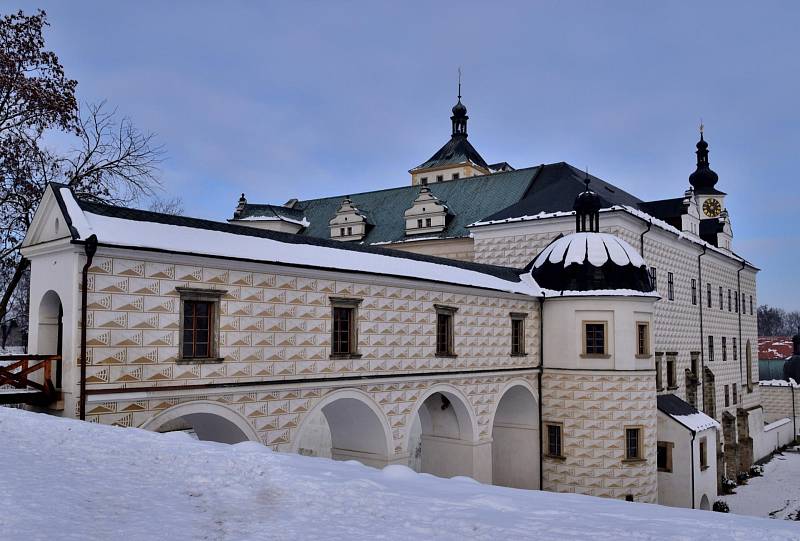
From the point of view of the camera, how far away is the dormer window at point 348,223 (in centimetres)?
3284

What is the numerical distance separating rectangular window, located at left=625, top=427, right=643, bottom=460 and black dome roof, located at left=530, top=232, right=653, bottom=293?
13.9 ft

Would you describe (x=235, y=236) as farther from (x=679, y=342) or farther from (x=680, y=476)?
(x=679, y=342)

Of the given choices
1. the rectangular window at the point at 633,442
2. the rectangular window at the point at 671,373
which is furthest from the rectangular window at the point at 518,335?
the rectangular window at the point at 671,373

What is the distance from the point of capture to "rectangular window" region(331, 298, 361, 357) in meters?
14.4

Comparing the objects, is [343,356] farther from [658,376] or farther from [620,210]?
[658,376]

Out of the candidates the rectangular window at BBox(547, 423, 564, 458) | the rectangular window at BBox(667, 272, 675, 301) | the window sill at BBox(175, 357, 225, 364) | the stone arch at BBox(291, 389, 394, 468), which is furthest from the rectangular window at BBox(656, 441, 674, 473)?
the window sill at BBox(175, 357, 225, 364)

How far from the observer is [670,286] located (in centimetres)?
2797

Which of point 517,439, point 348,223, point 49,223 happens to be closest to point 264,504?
point 49,223

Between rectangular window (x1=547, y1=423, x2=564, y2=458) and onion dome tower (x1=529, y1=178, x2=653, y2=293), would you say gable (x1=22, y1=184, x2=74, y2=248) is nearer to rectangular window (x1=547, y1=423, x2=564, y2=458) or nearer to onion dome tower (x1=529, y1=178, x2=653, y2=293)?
onion dome tower (x1=529, y1=178, x2=653, y2=293)

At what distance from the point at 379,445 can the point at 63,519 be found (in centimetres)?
1112

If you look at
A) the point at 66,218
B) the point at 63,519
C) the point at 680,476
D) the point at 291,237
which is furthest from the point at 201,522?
the point at 680,476

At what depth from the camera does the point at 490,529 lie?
17.8 ft

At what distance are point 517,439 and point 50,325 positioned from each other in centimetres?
1471

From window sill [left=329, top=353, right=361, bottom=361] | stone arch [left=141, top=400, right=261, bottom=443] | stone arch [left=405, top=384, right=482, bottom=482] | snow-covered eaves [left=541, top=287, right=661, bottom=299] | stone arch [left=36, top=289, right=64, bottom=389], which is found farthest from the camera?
snow-covered eaves [left=541, top=287, right=661, bottom=299]
